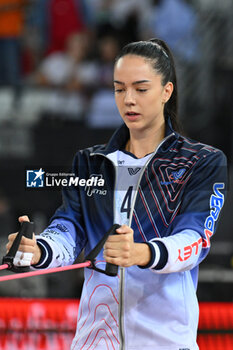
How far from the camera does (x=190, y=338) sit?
6.82 feet

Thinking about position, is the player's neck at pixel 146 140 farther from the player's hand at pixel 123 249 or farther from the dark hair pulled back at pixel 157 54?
the player's hand at pixel 123 249

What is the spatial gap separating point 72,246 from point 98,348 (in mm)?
→ 297

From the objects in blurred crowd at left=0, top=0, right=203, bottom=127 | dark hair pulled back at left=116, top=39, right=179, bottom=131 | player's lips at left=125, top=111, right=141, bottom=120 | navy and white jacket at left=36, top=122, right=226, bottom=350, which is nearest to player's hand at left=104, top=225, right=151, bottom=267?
navy and white jacket at left=36, top=122, right=226, bottom=350

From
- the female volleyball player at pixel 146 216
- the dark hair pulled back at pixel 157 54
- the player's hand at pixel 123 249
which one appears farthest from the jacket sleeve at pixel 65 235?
the dark hair pulled back at pixel 157 54

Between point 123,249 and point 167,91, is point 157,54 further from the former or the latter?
point 123,249

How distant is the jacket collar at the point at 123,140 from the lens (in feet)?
7.07

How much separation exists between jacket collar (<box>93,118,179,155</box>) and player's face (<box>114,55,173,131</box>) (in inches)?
3.5

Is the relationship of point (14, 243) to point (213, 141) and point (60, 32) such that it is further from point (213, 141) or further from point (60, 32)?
point (60, 32)

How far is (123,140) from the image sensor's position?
225cm

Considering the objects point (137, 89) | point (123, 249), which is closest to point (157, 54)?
point (137, 89)

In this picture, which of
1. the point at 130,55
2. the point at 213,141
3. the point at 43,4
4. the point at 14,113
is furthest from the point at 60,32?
the point at 130,55

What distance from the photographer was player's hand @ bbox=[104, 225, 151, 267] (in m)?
1.86

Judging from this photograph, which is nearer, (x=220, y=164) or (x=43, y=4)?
(x=220, y=164)

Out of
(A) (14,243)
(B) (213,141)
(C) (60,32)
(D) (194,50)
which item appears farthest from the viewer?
(C) (60,32)
